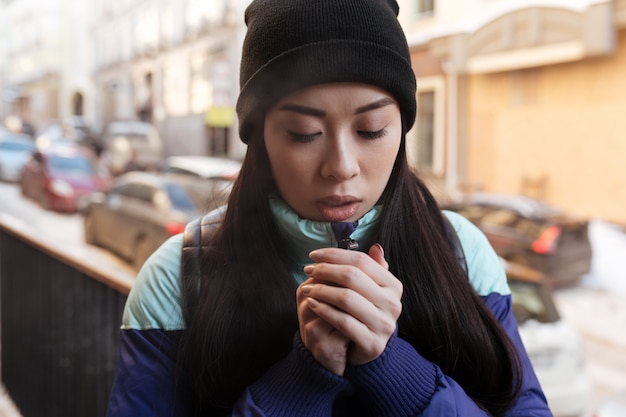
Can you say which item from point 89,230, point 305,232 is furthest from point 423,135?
point 89,230

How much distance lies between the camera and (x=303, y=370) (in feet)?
2.40

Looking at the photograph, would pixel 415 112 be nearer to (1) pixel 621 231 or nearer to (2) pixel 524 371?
(2) pixel 524 371

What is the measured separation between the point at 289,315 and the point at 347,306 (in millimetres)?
212

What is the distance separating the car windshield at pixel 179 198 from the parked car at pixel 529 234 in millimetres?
2222

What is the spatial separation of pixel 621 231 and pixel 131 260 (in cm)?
315

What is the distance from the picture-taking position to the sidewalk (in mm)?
2956

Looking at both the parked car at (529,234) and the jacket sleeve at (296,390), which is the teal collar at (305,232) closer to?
the jacket sleeve at (296,390)

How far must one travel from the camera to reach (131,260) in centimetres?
388

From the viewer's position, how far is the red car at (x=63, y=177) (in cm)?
795

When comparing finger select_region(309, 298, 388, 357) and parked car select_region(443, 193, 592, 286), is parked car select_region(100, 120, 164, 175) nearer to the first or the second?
parked car select_region(443, 193, 592, 286)

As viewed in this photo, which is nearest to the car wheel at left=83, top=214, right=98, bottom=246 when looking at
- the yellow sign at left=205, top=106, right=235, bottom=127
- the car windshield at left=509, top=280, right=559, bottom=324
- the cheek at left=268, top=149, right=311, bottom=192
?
the yellow sign at left=205, top=106, right=235, bottom=127

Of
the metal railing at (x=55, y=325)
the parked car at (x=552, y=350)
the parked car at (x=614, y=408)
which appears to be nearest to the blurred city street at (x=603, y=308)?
the parked car at (x=552, y=350)

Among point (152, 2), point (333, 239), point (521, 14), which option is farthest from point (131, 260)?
point (521, 14)

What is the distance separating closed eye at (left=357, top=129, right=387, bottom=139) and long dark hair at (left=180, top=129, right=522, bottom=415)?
0.38 feet
